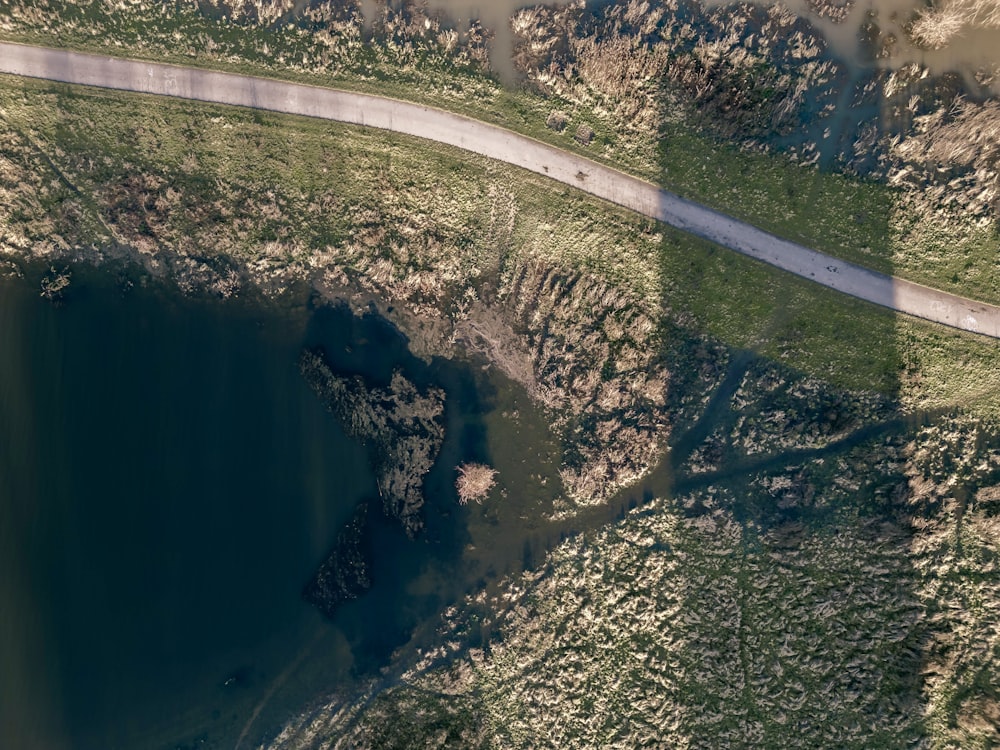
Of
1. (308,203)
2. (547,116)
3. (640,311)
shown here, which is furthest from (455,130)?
(640,311)

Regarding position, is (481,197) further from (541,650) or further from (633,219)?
(541,650)

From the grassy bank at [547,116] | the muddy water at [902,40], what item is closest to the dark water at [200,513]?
the grassy bank at [547,116]

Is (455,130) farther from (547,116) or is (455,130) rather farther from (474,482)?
(474,482)

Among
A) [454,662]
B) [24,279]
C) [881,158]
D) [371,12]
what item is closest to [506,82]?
[371,12]

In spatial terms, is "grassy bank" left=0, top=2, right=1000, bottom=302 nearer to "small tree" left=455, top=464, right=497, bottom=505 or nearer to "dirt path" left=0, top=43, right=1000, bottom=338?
"dirt path" left=0, top=43, right=1000, bottom=338

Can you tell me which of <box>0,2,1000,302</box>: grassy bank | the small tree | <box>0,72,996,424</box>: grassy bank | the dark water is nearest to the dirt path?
<box>0,2,1000,302</box>: grassy bank

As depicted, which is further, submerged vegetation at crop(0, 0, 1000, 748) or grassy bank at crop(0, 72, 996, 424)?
grassy bank at crop(0, 72, 996, 424)
